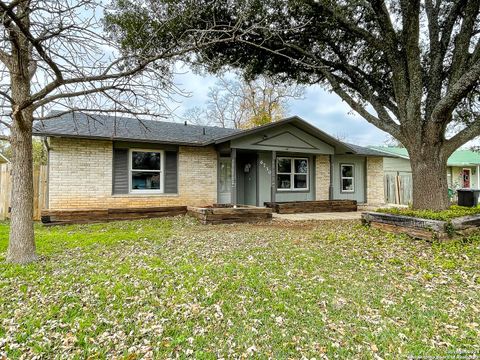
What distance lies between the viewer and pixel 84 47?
4570mm

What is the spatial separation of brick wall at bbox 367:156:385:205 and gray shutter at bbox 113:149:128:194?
12689mm

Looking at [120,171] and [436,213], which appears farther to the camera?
[120,171]

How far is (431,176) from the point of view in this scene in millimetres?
7602

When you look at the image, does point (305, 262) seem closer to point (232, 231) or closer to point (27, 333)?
point (232, 231)

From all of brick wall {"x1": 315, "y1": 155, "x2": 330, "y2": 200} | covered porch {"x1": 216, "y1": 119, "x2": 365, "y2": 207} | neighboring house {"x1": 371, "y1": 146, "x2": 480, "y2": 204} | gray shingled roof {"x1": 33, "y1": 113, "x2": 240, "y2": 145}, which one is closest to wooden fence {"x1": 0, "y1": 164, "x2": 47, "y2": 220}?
gray shingled roof {"x1": 33, "y1": 113, "x2": 240, "y2": 145}

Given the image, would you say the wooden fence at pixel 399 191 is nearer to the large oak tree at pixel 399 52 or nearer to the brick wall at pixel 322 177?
the brick wall at pixel 322 177

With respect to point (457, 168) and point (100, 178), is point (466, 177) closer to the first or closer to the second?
point (457, 168)

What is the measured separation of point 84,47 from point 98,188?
6.70 m

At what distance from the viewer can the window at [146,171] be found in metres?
10.9

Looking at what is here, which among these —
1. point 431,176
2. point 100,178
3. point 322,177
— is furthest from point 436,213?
point 100,178

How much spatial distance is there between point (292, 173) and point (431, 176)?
704 cm

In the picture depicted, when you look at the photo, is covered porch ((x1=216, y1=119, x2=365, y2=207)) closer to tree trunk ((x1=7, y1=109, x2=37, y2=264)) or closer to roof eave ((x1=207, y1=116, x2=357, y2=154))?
roof eave ((x1=207, y1=116, x2=357, y2=154))

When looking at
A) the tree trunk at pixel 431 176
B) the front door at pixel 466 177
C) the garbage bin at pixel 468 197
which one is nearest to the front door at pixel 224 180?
the tree trunk at pixel 431 176

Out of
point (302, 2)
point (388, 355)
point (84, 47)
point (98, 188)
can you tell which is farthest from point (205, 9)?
point (388, 355)
